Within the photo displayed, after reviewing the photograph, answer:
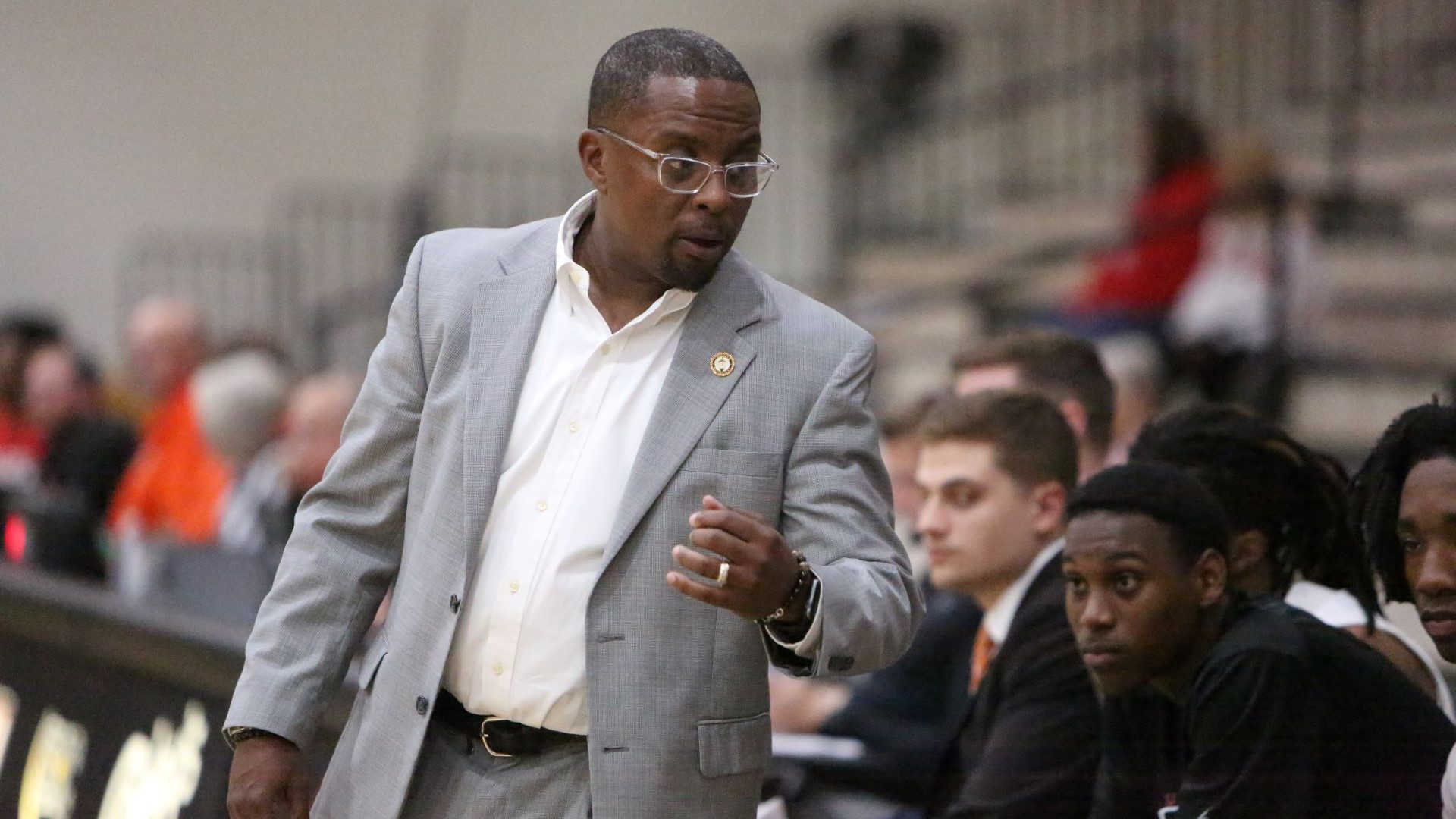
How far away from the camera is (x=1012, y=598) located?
143 inches

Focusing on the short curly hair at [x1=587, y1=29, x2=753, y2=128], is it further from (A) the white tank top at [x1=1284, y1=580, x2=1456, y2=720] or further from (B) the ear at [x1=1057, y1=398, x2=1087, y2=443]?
(B) the ear at [x1=1057, y1=398, x2=1087, y2=443]

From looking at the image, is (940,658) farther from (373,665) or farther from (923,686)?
(373,665)

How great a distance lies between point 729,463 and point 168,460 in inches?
212

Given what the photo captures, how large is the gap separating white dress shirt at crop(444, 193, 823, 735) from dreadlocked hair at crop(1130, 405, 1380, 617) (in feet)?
3.61

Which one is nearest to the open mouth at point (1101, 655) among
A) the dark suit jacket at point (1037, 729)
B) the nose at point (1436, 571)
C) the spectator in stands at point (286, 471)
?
the dark suit jacket at point (1037, 729)

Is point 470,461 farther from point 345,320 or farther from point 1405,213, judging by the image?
point 345,320

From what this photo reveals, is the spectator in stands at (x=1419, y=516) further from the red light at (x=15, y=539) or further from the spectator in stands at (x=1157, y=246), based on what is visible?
the red light at (x=15, y=539)

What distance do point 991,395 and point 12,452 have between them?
20.9 ft

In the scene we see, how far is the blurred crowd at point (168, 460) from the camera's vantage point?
5832 millimetres

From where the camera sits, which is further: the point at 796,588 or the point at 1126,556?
the point at 1126,556

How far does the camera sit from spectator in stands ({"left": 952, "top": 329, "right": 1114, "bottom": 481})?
4.02m

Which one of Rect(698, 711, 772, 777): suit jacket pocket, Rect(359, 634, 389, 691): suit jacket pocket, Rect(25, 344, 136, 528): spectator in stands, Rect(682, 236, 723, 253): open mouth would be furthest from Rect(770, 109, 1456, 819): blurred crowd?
Rect(25, 344, 136, 528): spectator in stands

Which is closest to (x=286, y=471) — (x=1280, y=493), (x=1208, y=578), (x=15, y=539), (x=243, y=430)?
(x=243, y=430)

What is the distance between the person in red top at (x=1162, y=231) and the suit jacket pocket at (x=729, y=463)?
493cm
